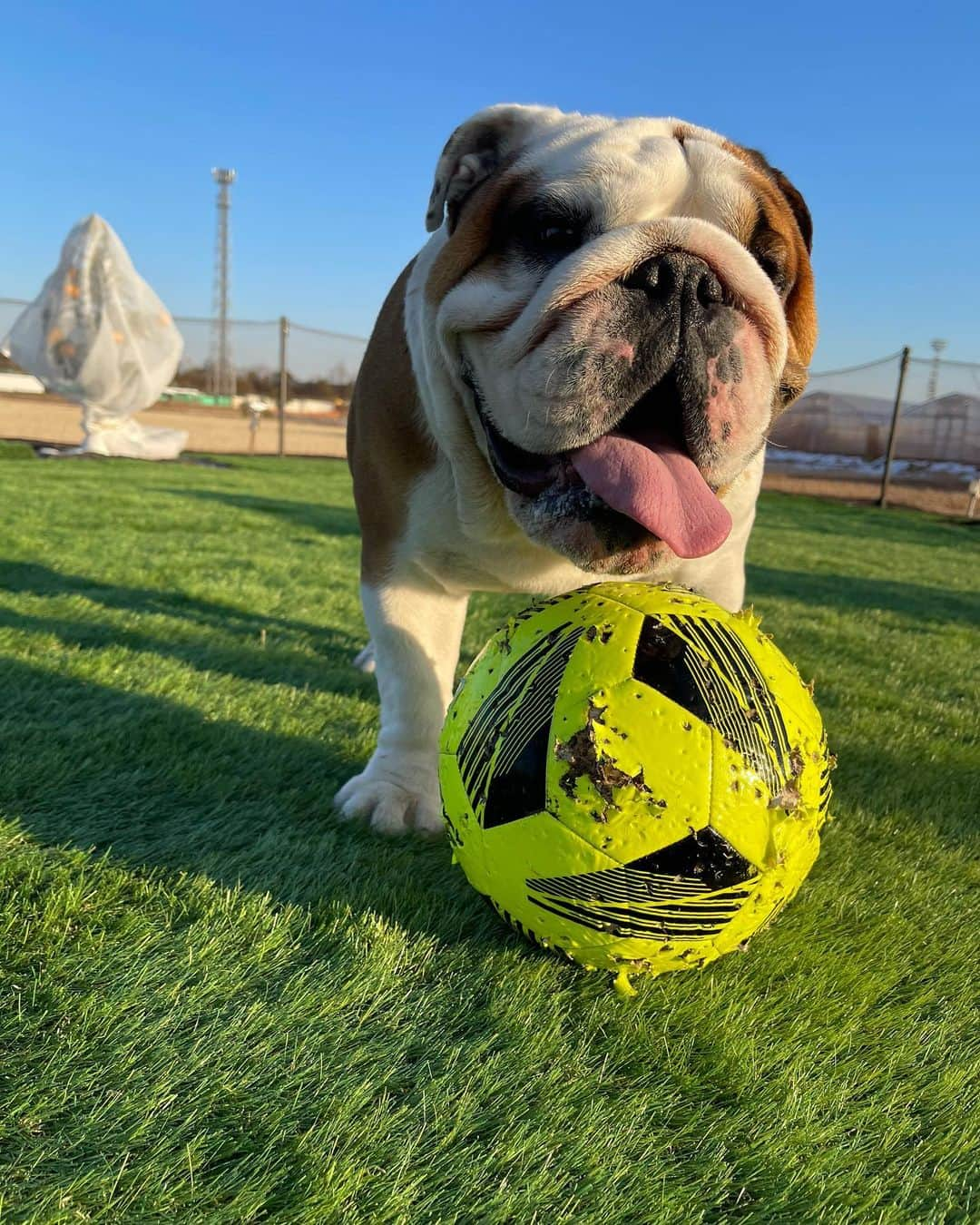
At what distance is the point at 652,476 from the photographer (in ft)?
5.56

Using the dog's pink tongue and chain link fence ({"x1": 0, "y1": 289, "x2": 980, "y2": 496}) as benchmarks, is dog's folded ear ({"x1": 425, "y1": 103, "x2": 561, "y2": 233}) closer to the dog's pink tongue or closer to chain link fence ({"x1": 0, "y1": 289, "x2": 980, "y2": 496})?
the dog's pink tongue

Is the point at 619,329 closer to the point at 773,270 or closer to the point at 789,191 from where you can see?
the point at 773,270

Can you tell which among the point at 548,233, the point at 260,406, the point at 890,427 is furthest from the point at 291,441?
the point at 548,233

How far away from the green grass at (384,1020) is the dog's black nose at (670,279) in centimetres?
121

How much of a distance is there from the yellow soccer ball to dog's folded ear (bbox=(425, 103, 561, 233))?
1136 mm

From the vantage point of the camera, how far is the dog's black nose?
5.38 feet

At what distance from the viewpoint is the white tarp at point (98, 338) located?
1352 cm

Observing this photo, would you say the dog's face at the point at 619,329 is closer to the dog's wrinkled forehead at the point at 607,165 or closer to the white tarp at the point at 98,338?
the dog's wrinkled forehead at the point at 607,165

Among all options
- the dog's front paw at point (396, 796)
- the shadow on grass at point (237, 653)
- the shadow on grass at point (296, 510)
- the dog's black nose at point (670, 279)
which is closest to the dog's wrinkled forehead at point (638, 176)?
the dog's black nose at point (670, 279)

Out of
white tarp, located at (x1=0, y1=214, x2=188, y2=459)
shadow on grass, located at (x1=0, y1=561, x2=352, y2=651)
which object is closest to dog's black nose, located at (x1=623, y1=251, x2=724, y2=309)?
shadow on grass, located at (x1=0, y1=561, x2=352, y2=651)

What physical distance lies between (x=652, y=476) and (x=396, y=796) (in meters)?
0.95

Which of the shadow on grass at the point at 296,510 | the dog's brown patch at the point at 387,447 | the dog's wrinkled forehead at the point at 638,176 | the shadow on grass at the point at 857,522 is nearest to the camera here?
the dog's wrinkled forehead at the point at 638,176

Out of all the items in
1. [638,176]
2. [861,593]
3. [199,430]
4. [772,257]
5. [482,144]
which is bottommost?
[861,593]

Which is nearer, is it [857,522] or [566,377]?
[566,377]
